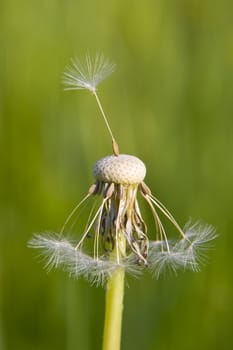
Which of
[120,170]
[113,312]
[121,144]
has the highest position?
[121,144]

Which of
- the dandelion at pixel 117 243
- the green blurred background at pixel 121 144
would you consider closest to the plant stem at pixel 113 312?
the dandelion at pixel 117 243

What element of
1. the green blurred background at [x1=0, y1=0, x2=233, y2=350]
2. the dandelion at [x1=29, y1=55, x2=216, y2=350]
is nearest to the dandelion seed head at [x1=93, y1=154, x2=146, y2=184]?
the dandelion at [x1=29, y1=55, x2=216, y2=350]

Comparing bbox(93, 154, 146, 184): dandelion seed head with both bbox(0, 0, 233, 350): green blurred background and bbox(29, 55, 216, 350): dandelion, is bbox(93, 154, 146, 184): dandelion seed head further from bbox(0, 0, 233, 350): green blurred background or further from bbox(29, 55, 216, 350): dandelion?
bbox(0, 0, 233, 350): green blurred background

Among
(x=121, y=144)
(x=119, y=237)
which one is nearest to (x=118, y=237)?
(x=119, y=237)

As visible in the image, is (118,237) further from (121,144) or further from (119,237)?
(121,144)

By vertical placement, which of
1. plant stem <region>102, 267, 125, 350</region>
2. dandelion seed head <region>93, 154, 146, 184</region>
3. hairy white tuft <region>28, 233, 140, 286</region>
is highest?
dandelion seed head <region>93, 154, 146, 184</region>
